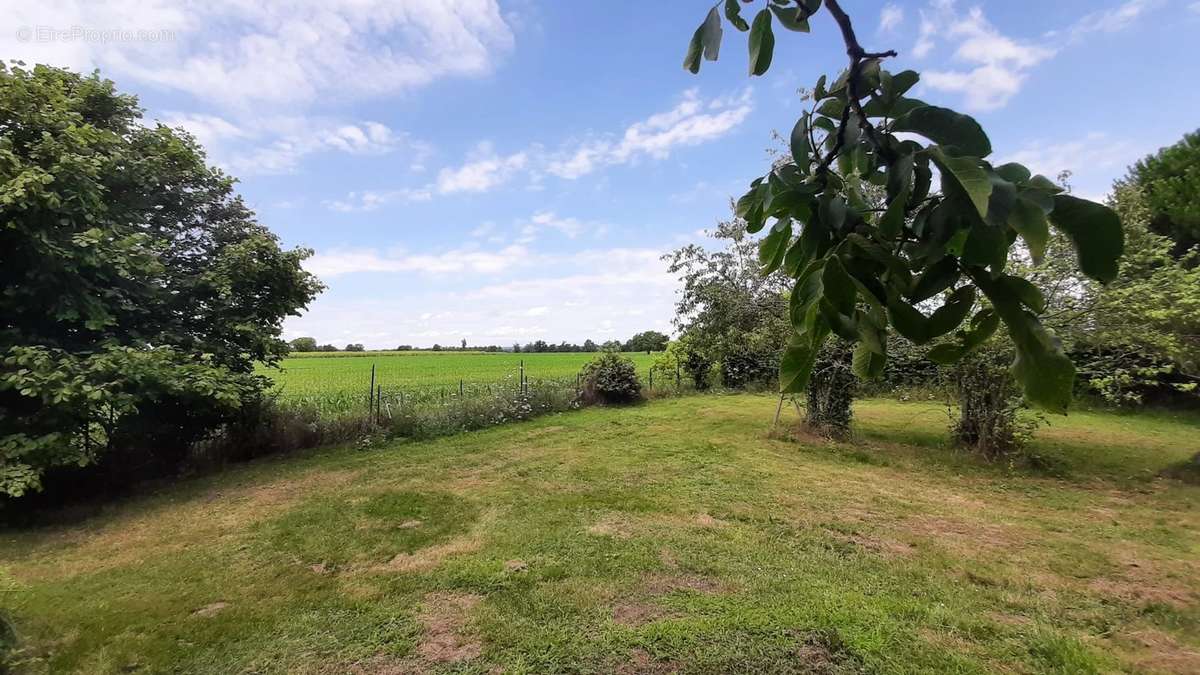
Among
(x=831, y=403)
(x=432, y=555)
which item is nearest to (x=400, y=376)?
(x=831, y=403)

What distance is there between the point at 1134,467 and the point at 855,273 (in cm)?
1033

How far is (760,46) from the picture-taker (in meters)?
0.76

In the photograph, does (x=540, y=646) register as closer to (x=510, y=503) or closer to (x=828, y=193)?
(x=510, y=503)

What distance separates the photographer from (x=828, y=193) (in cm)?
68

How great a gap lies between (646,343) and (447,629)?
43.7 m

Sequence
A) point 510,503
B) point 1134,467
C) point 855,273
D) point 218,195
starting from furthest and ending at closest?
1. point 218,195
2. point 1134,467
3. point 510,503
4. point 855,273

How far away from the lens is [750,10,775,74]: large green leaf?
75 centimetres

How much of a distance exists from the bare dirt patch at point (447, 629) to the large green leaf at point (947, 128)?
357 centimetres

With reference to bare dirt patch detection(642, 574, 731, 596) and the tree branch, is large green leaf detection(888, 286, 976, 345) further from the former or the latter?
bare dirt patch detection(642, 574, 731, 596)

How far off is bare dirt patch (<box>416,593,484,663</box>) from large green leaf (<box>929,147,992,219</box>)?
3.58 metres

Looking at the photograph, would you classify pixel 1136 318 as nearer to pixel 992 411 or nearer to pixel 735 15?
pixel 992 411

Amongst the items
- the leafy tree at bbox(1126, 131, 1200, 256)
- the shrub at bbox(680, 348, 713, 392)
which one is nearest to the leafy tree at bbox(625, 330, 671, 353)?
the shrub at bbox(680, 348, 713, 392)

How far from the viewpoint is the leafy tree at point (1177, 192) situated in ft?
39.1

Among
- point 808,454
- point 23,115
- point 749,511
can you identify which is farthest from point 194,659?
point 808,454
